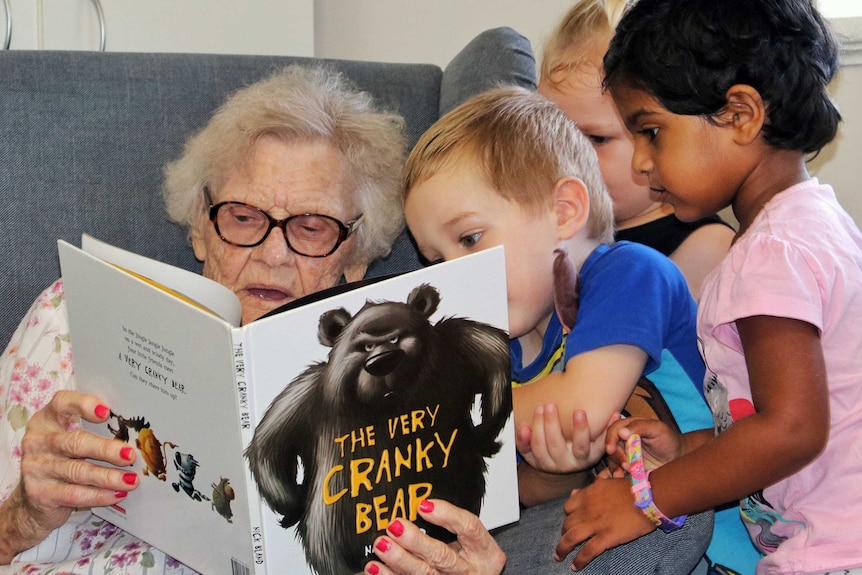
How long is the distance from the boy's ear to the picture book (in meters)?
0.40

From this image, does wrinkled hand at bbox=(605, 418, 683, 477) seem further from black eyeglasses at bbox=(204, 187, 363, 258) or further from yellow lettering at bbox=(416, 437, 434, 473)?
black eyeglasses at bbox=(204, 187, 363, 258)

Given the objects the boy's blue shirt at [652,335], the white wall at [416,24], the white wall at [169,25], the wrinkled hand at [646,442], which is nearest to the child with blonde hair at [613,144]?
the boy's blue shirt at [652,335]

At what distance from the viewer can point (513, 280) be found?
1333 mm

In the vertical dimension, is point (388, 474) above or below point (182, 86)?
below

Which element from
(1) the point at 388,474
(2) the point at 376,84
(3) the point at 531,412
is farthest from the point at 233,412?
(2) the point at 376,84

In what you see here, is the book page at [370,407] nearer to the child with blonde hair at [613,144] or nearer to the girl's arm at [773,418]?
the girl's arm at [773,418]

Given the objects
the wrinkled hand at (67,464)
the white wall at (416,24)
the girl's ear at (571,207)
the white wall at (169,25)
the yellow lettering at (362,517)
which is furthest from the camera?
the white wall at (416,24)

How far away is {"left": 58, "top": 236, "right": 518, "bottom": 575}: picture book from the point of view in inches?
37.9

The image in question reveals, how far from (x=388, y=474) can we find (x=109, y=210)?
0.93 m

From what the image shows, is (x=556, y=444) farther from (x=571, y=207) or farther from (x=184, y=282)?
(x=184, y=282)

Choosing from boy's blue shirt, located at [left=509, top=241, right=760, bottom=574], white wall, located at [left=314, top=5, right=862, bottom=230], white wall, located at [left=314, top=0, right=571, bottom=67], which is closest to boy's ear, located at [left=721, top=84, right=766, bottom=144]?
boy's blue shirt, located at [left=509, top=241, right=760, bottom=574]

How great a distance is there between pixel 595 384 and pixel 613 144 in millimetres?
557

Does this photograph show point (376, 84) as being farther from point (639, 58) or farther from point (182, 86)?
point (639, 58)

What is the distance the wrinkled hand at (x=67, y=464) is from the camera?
3.78 ft
